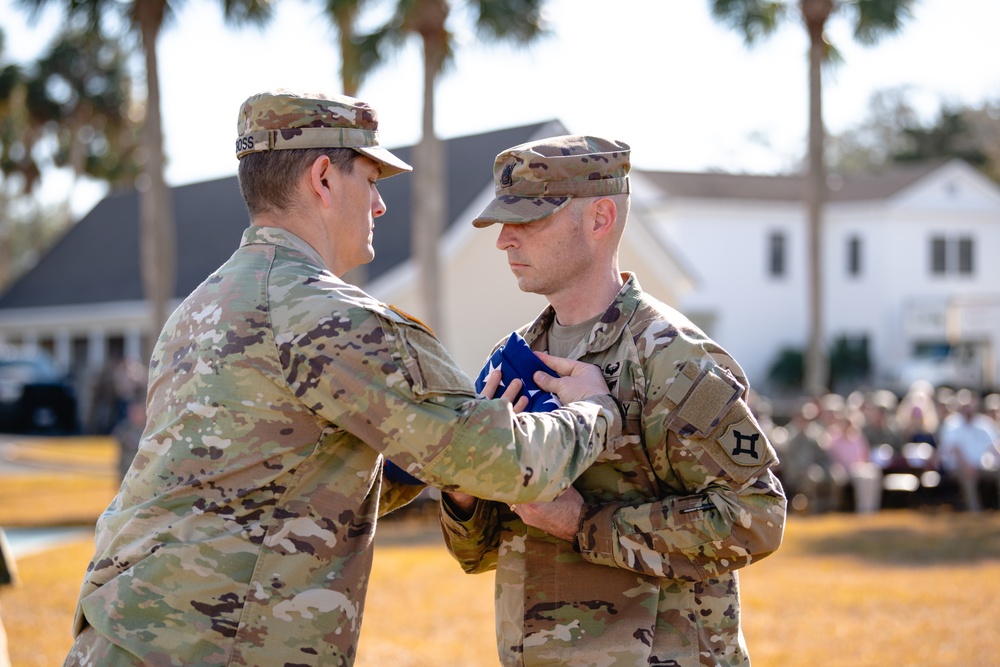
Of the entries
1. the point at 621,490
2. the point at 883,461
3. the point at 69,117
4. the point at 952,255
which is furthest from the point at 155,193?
the point at 952,255

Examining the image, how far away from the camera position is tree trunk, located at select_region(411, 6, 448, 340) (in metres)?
18.3

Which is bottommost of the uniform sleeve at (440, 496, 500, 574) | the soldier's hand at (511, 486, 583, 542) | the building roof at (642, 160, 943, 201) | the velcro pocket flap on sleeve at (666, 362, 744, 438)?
the uniform sleeve at (440, 496, 500, 574)

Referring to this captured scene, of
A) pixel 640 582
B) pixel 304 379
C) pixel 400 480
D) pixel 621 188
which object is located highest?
pixel 621 188

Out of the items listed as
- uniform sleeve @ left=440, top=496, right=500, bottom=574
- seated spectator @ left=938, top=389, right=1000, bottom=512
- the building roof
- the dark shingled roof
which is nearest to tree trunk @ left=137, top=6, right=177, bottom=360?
the dark shingled roof

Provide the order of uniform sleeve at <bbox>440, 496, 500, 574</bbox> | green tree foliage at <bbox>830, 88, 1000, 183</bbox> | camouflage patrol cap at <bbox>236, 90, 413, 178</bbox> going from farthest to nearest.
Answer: green tree foliage at <bbox>830, 88, 1000, 183</bbox>, uniform sleeve at <bbox>440, 496, 500, 574</bbox>, camouflage patrol cap at <bbox>236, 90, 413, 178</bbox>

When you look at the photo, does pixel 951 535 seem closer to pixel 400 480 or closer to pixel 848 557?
pixel 848 557

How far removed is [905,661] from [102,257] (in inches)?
1387

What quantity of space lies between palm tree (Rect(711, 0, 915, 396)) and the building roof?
1847 cm

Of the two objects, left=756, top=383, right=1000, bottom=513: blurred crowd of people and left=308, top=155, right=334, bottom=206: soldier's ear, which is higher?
left=308, top=155, right=334, bottom=206: soldier's ear

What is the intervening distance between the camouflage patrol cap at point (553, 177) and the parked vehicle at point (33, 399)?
104 feet

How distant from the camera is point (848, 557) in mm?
13086

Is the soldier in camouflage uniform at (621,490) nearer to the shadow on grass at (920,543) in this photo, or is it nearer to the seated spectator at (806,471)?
the shadow on grass at (920,543)

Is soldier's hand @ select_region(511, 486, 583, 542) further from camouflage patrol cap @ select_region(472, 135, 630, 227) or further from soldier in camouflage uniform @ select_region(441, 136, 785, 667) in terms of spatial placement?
camouflage patrol cap @ select_region(472, 135, 630, 227)

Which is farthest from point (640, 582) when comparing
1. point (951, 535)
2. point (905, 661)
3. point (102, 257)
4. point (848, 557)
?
point (102, 257)
